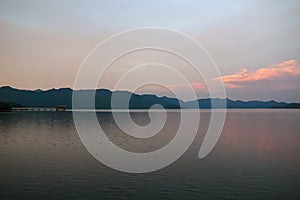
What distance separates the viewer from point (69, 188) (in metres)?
38.1

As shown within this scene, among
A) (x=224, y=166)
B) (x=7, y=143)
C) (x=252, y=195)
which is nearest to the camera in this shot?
(x=252, y=195)

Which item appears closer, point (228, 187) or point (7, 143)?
point (228, 187)

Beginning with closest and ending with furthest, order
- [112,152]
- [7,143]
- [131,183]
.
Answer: [131,183], [112,152], [7,143]

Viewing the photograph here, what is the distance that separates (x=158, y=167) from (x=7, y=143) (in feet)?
175

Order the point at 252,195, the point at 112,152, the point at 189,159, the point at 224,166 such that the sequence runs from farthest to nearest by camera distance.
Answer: the point at 112,152, the point at 189,159, the point at 224,166, the point at 252,195

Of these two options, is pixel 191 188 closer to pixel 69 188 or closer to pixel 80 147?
pixel 69 188

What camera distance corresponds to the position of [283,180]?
43719mm

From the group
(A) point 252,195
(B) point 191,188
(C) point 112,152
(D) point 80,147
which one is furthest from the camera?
(D) point 80,147

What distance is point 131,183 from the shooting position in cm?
4159

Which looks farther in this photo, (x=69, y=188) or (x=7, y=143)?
(x=7, y=143)

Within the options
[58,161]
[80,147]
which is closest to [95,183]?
[58,161]

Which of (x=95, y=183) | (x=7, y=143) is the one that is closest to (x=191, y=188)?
(x=95, y=183)

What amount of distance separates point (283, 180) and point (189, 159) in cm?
2083

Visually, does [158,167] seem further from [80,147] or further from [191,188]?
[80,147]
